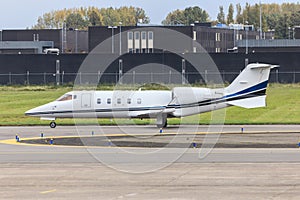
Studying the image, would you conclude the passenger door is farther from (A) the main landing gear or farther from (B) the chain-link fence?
(B) the chain-link fence

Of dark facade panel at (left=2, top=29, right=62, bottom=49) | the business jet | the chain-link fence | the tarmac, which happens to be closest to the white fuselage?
the business jet

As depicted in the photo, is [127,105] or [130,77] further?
[130,77]

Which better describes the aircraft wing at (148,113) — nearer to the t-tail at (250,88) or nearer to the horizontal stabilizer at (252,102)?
the t-tail at (250,88)

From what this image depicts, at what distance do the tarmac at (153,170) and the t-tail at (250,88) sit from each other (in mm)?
4786

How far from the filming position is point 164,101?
131 feet

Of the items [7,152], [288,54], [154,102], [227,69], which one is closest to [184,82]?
[227,69]

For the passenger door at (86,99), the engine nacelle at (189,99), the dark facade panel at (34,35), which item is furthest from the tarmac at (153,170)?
the dark facade panel at (34,35)

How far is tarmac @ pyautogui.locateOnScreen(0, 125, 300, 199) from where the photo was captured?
61.8ft

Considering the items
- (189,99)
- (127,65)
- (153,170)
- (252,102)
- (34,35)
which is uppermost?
(34,35)

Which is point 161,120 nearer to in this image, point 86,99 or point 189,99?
point 189,99

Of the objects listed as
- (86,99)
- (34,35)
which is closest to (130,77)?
(86,99)

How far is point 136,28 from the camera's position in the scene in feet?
318

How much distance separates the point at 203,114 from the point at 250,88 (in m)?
11.8

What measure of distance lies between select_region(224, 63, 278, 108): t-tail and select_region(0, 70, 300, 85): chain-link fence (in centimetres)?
3651
